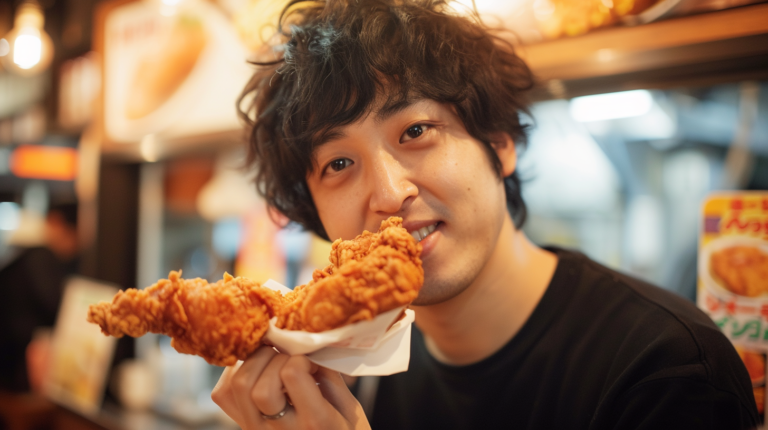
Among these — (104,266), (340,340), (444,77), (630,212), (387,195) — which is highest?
(444,77)

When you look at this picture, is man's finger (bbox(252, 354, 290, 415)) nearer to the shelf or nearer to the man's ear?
the man's ear

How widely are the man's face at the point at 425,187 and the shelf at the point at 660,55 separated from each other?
646mm

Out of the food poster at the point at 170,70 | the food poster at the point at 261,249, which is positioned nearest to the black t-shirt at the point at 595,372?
the food poster at the point at 261,249

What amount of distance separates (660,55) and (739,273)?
906 mm

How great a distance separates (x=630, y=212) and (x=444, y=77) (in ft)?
5.43

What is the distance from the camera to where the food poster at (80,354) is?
339cm

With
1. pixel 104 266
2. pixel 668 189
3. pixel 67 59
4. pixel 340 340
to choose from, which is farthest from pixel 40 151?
pixel 668 189

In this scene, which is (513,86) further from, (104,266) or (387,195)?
(104,266)

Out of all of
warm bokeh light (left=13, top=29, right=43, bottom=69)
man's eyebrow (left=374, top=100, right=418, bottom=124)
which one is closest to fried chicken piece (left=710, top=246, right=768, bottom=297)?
man's eyebrow (left=374, top=100, right=418, bottom=124)

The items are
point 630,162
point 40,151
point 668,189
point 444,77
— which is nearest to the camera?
point 444,77

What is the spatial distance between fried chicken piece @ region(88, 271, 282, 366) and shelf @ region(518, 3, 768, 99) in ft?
5.18

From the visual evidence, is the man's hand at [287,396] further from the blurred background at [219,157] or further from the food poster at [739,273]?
the food poster at [739,273]

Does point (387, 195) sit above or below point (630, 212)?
above

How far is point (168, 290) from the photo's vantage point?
112 centimetres
